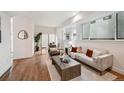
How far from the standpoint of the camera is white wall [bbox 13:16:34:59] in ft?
17.0

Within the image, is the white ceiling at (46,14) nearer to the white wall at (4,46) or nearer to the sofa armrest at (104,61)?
the white wall at (4,46)

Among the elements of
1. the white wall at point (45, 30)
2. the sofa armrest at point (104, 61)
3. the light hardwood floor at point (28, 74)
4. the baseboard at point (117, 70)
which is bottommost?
the light hardwood floor at point (28, 74)

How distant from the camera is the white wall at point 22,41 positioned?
17.0 ft

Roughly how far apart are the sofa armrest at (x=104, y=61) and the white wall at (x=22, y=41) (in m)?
4.32

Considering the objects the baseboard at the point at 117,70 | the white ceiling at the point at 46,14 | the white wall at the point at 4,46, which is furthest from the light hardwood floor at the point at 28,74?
the baseboard at the point at 117,70

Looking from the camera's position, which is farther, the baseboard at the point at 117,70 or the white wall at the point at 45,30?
the white wall at the point at 45,30

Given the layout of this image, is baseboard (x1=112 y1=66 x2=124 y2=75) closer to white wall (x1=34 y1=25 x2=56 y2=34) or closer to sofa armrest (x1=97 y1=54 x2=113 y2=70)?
sofa armrest (x1=97 y1=54 x2=113 y2=70)

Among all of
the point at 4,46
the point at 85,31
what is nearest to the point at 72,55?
the point at 85,31

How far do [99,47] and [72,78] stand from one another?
6.40 feet

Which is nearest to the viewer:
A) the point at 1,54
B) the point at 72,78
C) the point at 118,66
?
the point at 72,78

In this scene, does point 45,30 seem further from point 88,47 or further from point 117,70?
point 117,70
